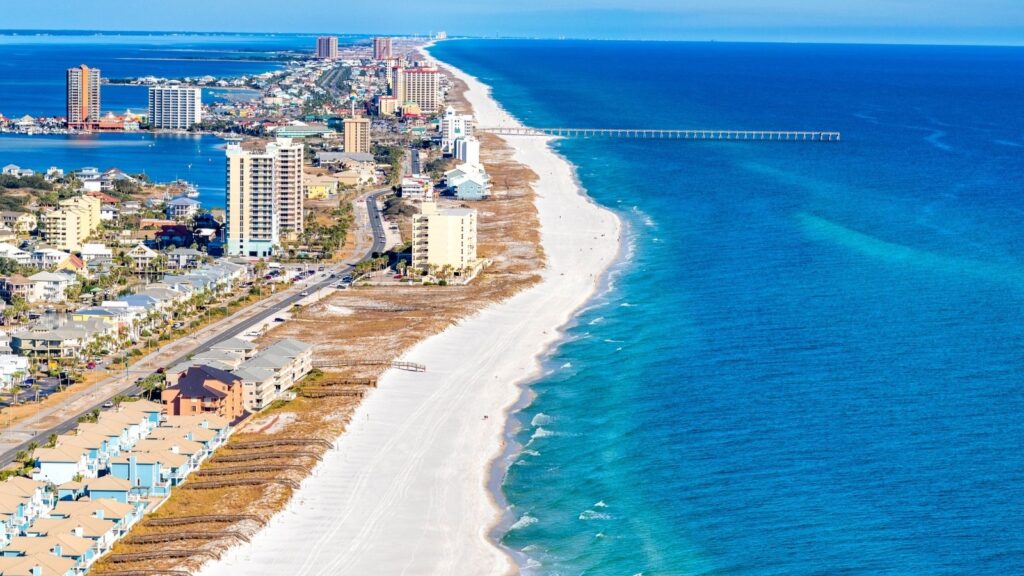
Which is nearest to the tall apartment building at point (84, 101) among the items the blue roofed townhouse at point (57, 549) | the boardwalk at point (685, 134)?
the boardwalk at point (685, 134)

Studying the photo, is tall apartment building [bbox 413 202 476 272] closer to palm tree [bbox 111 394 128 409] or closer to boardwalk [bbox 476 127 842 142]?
palm tree [bbox 111 394 128 409]

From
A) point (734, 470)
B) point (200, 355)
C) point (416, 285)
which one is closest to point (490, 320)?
point (416, 285)

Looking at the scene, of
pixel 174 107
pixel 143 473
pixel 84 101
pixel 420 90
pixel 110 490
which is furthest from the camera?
pixel 420 90

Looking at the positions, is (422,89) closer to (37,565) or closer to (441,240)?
(441,240)

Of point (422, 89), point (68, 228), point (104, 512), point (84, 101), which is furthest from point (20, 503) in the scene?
point (422, 89)

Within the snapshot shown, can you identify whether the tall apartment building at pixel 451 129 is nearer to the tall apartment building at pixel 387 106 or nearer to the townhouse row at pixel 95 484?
the tall apartment building at pixel 387 106
